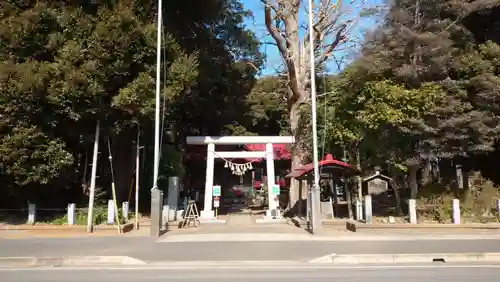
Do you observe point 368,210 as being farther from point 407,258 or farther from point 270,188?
point 407,258

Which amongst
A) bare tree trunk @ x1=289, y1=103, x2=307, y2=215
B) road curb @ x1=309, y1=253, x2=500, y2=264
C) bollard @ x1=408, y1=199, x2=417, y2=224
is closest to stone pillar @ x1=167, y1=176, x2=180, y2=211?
bare tree trunk @ x1=289, y1=103, x2=307, y2=215

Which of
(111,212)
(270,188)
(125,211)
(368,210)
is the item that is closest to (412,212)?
(368,210)

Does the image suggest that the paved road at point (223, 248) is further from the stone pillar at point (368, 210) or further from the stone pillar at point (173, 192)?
the stone pillar at point (173, 192)

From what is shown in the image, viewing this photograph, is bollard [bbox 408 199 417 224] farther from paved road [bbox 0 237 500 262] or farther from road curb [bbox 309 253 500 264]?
road curb [bbox 309 253 500 264]

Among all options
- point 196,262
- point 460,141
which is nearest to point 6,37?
point 196,262

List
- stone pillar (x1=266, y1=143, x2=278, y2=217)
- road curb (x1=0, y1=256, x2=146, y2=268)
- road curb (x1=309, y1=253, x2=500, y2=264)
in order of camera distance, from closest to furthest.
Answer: road curb (x1=0, y1=256, x2=146, y2=268) < road curb (x1=309, y1=253, x2=500, y2=264) < stone pillar (x1=266, y1=143, x2=278, y2=217)

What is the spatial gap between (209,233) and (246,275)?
9.02 metres

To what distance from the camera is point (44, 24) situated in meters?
19.2

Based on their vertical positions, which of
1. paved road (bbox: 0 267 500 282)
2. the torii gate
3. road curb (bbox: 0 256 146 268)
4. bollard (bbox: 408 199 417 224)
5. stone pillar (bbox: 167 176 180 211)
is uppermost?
the torii gate

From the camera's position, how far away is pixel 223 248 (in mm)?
14047

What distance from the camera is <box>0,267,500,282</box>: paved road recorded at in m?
9.25

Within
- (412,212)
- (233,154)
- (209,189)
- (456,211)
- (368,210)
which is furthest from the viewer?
(233,154)

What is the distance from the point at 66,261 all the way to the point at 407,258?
27.9ft

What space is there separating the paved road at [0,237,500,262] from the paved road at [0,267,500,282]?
180cm
